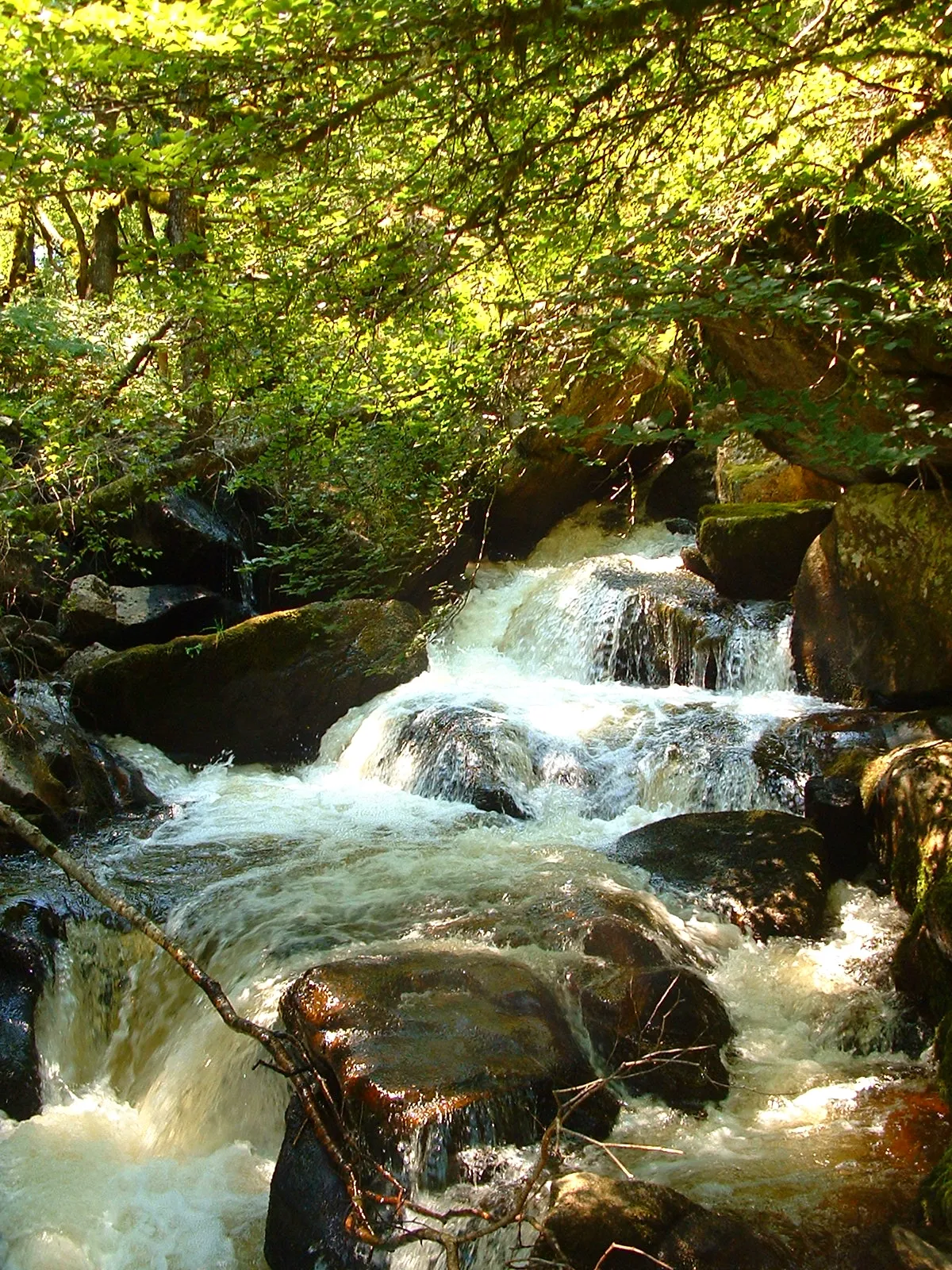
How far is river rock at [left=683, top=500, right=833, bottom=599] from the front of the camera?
31.7ft

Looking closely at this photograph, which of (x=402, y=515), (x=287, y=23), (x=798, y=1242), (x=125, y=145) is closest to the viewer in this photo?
(x=798, y=1242)

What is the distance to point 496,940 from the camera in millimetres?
5051

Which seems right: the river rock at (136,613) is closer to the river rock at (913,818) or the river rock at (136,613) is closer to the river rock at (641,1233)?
the river rock at (913,818)

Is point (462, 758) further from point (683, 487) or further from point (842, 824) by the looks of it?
point (683, 487)

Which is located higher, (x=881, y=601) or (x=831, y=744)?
(x=881, y=601)

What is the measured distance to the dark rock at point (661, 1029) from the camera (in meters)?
4.21

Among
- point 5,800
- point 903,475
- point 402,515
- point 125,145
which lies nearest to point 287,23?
point 125,145

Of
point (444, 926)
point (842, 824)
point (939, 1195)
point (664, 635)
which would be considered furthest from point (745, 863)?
point (664, 635)

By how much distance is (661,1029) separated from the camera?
4.17m

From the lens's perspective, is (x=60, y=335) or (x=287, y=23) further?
(x=60, y=335)

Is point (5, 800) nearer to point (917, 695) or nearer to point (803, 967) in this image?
point (803, 967)

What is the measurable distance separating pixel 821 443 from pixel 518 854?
3579mm

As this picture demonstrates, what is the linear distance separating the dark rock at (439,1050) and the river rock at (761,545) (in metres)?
6.36

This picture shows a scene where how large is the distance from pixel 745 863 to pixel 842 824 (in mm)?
918
